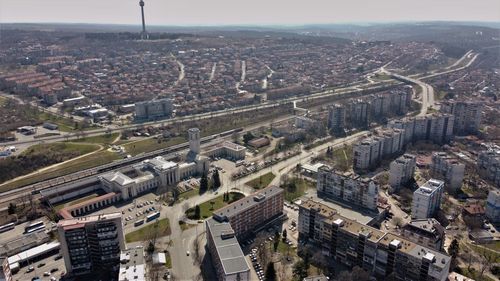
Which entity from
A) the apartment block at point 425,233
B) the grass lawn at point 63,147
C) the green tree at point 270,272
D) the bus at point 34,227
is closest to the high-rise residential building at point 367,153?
the apartment block at point 425,233

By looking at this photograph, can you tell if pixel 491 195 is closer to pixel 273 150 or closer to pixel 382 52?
pixel 273 150

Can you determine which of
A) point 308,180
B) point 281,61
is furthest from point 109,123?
point 281,61

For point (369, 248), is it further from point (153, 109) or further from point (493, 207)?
point (153, 109)

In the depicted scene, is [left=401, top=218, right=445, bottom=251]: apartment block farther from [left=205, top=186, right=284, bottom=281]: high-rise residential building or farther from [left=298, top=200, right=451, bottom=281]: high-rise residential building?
[left=205, top=186, right=284, bottom=281]: high-rise residential building

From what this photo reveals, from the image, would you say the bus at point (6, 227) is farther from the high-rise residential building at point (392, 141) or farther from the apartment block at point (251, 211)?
the high-rise residential building at point (392, 141)

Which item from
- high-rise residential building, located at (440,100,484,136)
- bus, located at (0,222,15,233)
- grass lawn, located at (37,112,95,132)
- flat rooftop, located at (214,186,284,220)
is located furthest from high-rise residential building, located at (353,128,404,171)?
grass lawn, located at (37,112,95,132)

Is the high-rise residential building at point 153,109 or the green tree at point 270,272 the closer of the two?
the green tree at point 270,272
